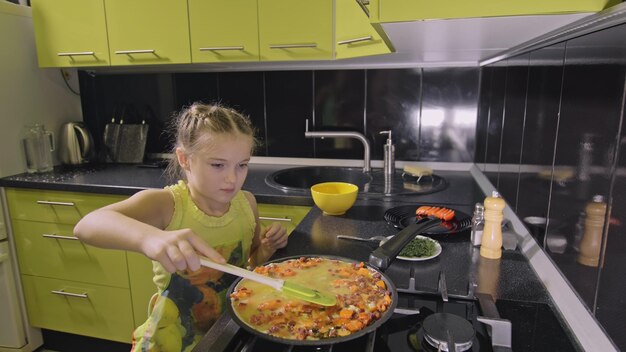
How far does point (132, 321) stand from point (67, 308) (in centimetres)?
A: 36

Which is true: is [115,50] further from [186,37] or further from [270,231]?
[270,231]

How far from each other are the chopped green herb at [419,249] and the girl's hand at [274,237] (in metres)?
0.32

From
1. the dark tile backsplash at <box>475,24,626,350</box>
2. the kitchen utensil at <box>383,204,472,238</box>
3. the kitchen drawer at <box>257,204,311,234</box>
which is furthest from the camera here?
the kitchen drawer at <box>257,204,311,234</box>

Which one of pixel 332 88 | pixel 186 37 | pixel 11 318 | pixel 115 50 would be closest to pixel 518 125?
pixel 332 88

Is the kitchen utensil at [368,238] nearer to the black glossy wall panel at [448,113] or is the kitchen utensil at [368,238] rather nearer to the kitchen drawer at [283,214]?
the kitchen drawer at [283,214]

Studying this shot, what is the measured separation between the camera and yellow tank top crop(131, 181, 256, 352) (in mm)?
1000

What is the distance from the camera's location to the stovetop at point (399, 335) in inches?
27.5

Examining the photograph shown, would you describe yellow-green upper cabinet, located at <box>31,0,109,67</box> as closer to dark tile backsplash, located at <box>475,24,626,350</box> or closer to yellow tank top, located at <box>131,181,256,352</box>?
yellow tank top, located at <box>131,181,256,352</box>

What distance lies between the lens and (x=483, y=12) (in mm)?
737

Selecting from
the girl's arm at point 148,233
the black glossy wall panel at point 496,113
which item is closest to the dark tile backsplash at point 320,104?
the black glossy wall panel at point 496,113

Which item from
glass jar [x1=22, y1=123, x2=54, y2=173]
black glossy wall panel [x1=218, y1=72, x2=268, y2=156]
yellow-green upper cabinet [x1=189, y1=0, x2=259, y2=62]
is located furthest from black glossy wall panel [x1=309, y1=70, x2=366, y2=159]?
glass jar [x1=22, y1=123, x2=54, y2=173]

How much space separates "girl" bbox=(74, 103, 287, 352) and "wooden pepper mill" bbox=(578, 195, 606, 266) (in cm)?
70

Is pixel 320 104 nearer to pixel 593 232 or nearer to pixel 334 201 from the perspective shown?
pixel 334 201

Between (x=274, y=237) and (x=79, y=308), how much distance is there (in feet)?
4.79
